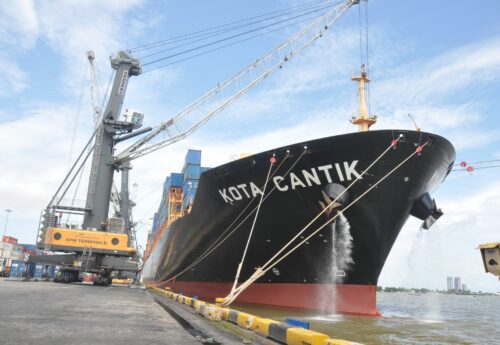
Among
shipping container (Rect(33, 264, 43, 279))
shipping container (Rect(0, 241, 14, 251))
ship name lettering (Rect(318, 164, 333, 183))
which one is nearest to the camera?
ship name lettering (Rect(318, 164, 333, 183))

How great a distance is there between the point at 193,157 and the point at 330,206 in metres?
17.8

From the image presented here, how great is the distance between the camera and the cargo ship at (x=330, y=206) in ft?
44.4

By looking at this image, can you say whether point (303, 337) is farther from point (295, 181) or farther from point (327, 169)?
point (295, 181)

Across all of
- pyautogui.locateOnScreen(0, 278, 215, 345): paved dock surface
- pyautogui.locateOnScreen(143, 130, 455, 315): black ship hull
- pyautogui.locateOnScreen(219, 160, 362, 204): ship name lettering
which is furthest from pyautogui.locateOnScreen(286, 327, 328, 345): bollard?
pyautogui.locateOnScreen(219, 160, 362, 204): ship name lettering

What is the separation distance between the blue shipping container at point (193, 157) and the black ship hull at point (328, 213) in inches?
518

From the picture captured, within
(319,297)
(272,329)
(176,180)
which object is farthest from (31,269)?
(272,329)

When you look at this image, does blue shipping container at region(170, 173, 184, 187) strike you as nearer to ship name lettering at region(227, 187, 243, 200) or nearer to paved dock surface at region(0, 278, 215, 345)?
ship name lettering at region(227, 187, 243, 200)

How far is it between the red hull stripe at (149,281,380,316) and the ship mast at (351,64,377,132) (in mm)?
6182

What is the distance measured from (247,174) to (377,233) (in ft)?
16.3

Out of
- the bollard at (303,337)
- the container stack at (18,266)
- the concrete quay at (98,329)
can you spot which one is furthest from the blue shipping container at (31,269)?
the bollard at (303,337)

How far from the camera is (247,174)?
605 inches

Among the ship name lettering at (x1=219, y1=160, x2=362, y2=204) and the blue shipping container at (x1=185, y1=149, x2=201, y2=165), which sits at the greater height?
the blue shipping container at (x1=185, y1=149, x2=201, y2=165)

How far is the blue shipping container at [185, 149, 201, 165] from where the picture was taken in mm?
29406

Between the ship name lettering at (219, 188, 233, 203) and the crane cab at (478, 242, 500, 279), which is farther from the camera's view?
the ship name lettering at (219, 188, 233, 203)
